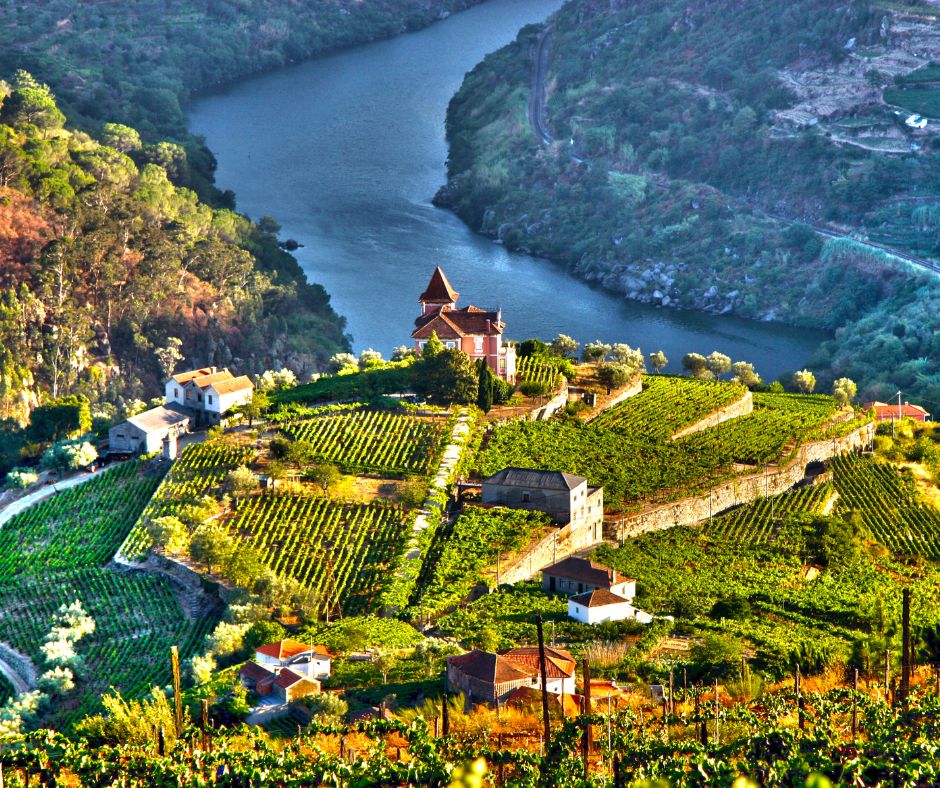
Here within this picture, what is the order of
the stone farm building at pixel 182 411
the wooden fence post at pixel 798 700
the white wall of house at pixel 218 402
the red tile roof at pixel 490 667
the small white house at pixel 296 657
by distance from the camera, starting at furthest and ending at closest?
1. the white wall of house at pixel 218 402
2. the stone farm building at pixel 182 411
3. the small white house at pixel 296 657
4. the red tile roof at pixel 490 667
5. the wooden fence post at pixel 798 700

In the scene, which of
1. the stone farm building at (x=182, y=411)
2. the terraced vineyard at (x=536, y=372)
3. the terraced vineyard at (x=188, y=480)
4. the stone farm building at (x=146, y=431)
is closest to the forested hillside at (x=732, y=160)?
the terraced vineyard at (x=536, y=372)

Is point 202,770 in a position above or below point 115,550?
above

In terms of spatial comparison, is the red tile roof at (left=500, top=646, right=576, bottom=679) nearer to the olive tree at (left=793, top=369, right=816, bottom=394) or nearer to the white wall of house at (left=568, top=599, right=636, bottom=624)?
the white wall of house at (left=568, top=599, right=636, bottom=624)

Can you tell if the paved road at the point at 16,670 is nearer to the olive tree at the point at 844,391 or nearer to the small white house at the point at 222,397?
the small white house at the point at 222,397

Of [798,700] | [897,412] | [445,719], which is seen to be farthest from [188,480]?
[897,412]

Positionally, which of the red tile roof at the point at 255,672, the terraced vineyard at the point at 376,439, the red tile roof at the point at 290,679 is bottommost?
the terraced vineyard at the point at 376,439

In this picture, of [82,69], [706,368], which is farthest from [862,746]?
[82,69]

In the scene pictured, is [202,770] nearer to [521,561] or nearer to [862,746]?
[862,746]

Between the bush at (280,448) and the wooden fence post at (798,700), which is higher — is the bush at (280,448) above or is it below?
below
